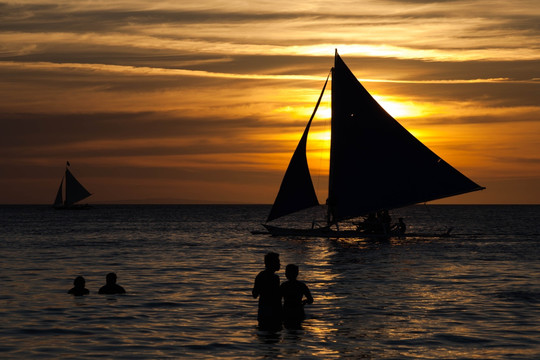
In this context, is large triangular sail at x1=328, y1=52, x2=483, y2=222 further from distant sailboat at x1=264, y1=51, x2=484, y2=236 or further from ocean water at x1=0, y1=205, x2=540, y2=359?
ocean water at x1=0, y1=205, x2=540, y2=359

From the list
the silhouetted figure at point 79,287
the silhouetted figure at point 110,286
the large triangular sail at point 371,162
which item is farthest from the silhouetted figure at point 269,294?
the large triangular sail at point 371,162

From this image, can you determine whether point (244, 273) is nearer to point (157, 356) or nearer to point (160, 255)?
point (160, 255)

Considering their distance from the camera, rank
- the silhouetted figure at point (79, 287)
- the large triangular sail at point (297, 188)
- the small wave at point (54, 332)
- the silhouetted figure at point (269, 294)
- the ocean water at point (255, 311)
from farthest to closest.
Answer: the large triangular sail at point (297, 188), the silhouetted figure at point (79, 287), the small wave at point (54, 332), the ocean water at point (255, 311), the silhouetted figure at point (269, 294)

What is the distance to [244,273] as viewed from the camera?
43.8 meters

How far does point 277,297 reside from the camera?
21578mm

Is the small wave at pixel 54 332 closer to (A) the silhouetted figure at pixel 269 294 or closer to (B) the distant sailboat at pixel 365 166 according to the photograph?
(A) the silhouetted figure at pixel 269 294

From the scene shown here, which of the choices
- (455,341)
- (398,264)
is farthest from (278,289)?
(398,264)

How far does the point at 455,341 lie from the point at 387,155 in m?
46.2

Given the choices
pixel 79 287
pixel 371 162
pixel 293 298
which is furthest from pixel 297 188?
pixel 293 298

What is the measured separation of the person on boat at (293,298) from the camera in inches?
838

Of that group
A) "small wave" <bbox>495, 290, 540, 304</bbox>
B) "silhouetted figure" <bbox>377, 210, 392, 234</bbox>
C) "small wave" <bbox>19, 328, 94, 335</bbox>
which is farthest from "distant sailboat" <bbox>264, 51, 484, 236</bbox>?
"small wave" <bbox>19, 328, 94, 335</bbox>

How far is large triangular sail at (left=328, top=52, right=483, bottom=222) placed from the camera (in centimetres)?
6669

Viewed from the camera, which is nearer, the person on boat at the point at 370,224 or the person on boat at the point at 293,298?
the person on boat at the point at 293,298

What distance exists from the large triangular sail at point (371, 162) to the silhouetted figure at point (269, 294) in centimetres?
4416
